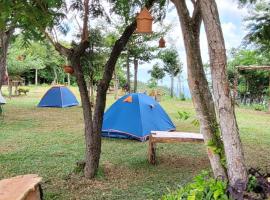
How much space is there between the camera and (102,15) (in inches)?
217

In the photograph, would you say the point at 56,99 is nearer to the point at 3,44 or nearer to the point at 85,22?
the point at 3,44

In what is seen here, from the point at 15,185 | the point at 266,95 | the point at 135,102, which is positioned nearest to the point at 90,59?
the point at 135,102

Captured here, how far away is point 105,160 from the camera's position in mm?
6355

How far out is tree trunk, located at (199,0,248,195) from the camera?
7.59 feet

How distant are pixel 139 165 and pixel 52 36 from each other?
Result: 2.32 metres

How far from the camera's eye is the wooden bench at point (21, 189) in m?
3.35

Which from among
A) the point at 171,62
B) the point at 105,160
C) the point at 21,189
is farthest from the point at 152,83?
the point at 21,189

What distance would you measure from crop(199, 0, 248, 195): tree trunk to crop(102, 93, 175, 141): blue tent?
19.3 ft

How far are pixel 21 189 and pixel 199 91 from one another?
1.90 meters

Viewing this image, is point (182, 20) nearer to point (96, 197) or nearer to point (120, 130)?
point (96, 197)

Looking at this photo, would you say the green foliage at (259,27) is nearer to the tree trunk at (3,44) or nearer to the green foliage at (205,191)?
the green foliage at (205,191)

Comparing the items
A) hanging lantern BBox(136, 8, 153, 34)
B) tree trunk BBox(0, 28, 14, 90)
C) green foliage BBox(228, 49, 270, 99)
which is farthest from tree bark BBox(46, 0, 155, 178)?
green foliage BBox(228, 49, 270, 99)

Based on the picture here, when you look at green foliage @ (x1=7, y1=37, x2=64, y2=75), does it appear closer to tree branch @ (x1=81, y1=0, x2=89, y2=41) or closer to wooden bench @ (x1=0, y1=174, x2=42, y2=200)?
tree branch @ (x1=81, y1=0, x2=89, y2=41)

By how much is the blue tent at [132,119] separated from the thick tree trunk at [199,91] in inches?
221
